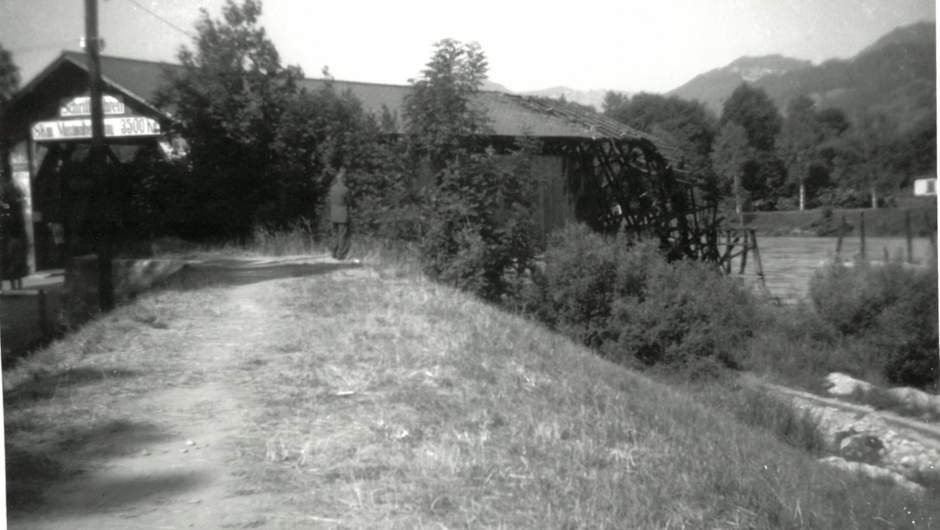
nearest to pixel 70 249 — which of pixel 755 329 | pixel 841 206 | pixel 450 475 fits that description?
pixel 450 475

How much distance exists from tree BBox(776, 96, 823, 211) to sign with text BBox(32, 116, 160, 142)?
8.89m

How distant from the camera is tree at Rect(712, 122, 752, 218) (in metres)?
16.4

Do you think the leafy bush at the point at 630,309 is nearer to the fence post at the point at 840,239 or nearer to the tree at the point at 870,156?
the fence post at the point at 840,239

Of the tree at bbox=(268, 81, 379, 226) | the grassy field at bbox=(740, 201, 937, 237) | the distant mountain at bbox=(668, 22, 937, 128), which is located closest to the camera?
the distant mountain at bbox=(668, 22, 937, 128)

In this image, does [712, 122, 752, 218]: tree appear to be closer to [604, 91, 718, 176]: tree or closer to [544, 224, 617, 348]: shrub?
[604, 91, 718, 176]: tree

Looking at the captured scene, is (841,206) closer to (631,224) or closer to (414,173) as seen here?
(414,173)

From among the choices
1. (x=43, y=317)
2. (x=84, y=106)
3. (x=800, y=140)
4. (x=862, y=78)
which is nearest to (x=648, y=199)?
(x=800, y=140)

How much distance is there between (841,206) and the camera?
12734mm

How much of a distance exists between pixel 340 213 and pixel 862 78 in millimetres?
8540

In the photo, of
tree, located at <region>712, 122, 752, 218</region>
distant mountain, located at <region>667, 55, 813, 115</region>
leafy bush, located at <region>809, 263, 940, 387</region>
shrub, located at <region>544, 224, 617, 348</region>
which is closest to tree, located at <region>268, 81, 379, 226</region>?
shrub, located at <region>544, 224, 617, 348</region>

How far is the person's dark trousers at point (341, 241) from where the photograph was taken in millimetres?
15211

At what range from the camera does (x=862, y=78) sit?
9.86m

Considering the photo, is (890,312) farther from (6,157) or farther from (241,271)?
(6,157)

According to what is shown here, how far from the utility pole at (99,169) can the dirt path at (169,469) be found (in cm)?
284
